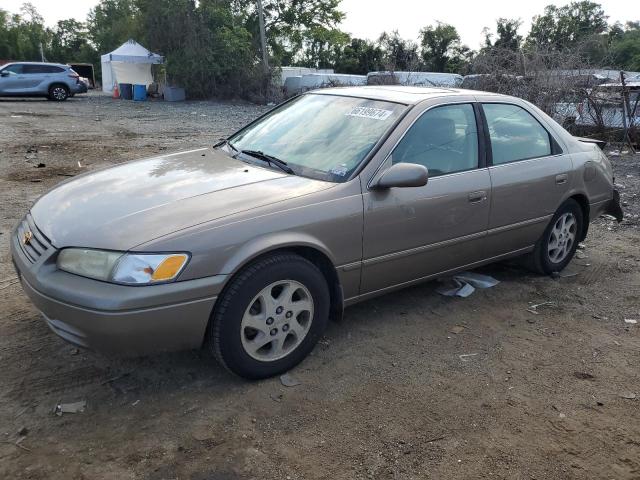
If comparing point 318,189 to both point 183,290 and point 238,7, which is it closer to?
point 183,290

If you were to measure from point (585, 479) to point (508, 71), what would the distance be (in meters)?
11.1

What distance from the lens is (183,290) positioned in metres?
2.64

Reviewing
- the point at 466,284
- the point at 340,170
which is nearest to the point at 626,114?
the point at 466,284

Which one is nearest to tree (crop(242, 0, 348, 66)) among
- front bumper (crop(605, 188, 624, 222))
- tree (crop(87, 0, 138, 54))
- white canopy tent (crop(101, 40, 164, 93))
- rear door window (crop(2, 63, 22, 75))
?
white canopy tent (crop(101, 40, 164, 93))

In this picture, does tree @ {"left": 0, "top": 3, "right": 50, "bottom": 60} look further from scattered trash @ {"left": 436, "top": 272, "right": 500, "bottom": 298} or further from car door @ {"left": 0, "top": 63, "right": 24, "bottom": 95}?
scattered trash @ {"left": 436, "top": 272, "right": 500, "bottom": 298}

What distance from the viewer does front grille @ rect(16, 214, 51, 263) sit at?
288 cm

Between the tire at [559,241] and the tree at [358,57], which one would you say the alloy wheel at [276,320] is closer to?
the tire at [559,241]

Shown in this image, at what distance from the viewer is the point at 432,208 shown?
142 inches

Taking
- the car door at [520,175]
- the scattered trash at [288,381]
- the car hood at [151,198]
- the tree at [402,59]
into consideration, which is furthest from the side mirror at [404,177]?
the tree at [402,59]

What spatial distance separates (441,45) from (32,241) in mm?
48901

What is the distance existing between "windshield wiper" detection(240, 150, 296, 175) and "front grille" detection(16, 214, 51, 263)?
1431mm

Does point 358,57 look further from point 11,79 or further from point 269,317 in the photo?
point 269,317

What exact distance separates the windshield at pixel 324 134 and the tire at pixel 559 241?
1.91 metres

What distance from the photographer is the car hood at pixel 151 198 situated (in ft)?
9.00
